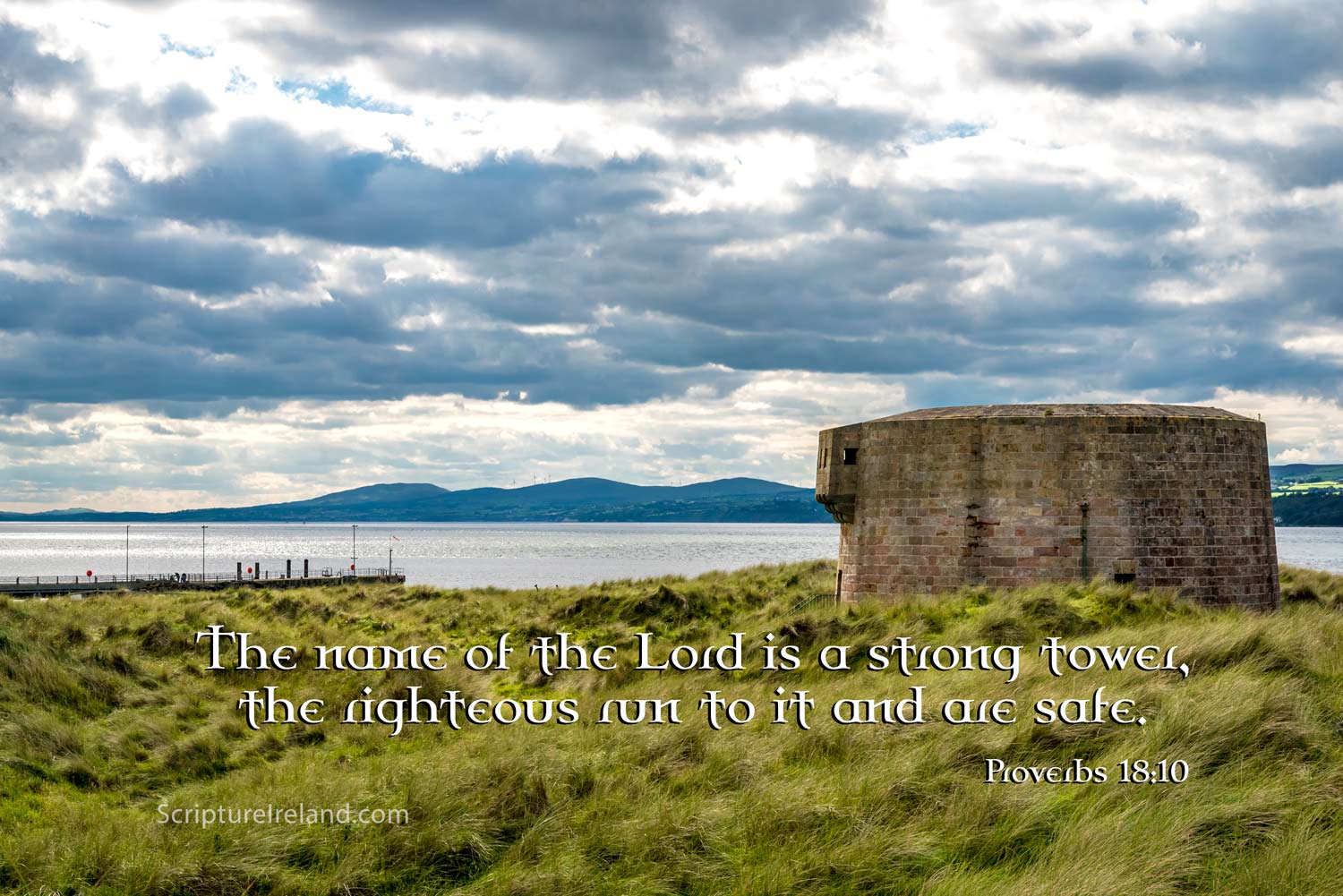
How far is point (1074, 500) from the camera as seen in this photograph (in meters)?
17.1

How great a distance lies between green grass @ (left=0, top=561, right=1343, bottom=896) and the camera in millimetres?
6719

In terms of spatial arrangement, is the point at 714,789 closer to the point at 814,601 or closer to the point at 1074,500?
the point at 1074,500

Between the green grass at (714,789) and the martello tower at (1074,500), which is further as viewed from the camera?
the martello tower at (1074,500)

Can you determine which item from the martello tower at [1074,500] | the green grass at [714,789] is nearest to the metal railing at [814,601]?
the martello tower at [1074,500]

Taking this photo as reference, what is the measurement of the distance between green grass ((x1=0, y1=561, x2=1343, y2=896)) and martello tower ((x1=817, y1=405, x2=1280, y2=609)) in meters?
2.94

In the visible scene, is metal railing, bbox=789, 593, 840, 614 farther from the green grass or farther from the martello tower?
the green grass

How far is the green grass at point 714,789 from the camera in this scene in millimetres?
6719

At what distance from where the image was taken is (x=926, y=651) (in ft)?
43.3

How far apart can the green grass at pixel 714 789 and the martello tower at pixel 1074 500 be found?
2943mm

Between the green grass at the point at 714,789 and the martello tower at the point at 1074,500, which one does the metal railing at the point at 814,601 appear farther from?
the green grass at the point at 714,789

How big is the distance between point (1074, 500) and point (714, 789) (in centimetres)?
1091

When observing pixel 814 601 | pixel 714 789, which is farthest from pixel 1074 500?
pixel 714 789

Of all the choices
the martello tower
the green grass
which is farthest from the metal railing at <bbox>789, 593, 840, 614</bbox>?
the green grass

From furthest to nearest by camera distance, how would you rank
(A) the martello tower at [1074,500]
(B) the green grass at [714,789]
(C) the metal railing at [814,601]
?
(C) the metal railing at [814,601] → (A) the martello tower at [1074,500] → (B) the green grass at [714,789]
